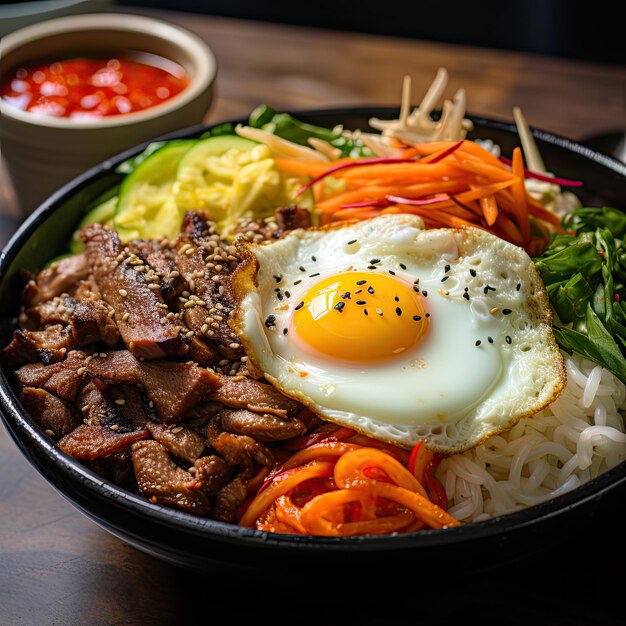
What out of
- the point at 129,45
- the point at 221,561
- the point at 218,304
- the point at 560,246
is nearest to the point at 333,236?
the point at 218,304

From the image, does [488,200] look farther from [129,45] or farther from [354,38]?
[354,38]

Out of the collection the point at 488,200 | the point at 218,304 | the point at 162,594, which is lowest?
the point at 162,594

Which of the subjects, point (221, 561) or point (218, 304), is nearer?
point (221, 561)

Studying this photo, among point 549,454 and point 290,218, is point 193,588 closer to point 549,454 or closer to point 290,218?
point 549,454

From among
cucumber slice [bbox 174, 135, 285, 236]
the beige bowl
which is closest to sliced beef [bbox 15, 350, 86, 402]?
cucumber slice [bbox 174, 135, 285, 236]

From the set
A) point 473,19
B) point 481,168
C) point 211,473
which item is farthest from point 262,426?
point 473,19

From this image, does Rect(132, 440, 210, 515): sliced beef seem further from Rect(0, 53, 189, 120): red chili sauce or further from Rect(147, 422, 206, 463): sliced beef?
Rect(0, 53, 189, 120): red chili sauce
